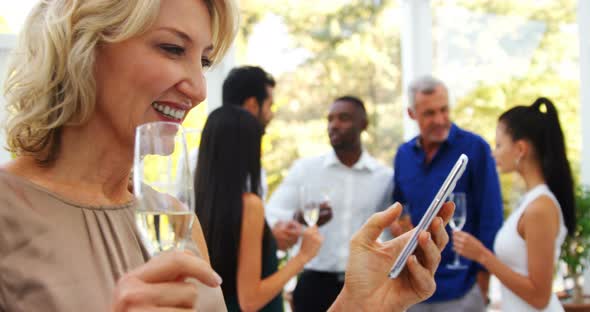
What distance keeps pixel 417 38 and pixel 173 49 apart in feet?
16.4

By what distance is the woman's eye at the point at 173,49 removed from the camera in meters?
1.30

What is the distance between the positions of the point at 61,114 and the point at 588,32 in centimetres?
484

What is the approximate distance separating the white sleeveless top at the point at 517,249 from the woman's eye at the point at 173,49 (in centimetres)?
246

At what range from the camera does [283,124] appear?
748 cm

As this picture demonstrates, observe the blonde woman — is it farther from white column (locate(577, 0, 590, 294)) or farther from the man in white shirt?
white column (locate(577, 0, 590, 294))

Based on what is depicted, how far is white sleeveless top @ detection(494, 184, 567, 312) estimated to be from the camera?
10.8ft

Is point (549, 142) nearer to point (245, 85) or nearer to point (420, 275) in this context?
point (245, 85)

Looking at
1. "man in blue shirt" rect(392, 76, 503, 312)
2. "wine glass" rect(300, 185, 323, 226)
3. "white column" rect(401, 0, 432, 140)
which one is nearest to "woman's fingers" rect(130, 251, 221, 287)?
"wine glass" rect(300, 185, 323, 226)

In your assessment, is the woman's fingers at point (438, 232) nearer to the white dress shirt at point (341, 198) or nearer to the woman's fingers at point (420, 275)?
the woman's fingers at point (420, 275)

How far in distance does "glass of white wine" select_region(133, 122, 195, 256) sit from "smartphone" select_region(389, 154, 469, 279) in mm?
560

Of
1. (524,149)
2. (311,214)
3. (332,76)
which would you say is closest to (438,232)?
(311,214)

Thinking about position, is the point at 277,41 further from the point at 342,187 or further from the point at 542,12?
the point at 342,187

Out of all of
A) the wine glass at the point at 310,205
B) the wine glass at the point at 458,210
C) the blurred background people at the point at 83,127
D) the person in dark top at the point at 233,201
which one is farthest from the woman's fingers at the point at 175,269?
the wine glass at the point at 458,210

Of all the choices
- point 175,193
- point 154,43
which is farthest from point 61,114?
point 175,193
